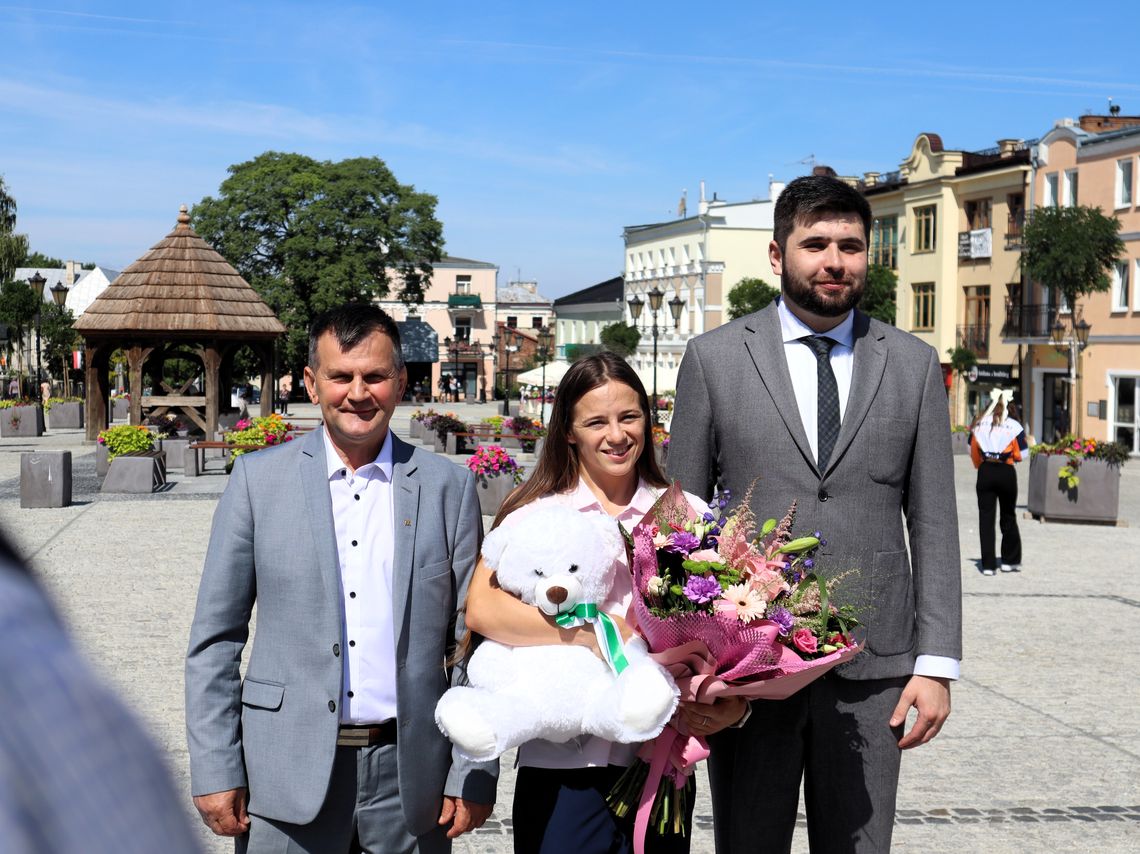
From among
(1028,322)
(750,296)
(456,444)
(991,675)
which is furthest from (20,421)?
(750,296)

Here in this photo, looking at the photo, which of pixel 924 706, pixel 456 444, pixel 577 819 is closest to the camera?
pixel 577 819

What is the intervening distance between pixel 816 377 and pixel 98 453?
79.6 ft

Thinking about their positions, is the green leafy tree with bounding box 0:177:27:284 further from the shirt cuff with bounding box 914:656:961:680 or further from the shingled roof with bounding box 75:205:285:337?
the shirt cuff with bounding box 914:656:961:680

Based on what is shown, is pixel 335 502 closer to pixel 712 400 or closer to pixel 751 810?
pixel 712 400

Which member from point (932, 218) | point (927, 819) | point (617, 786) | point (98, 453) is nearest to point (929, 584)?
point (617, 786)

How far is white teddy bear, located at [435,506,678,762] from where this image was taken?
3480 mm

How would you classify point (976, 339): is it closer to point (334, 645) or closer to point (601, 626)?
point (601, 626)

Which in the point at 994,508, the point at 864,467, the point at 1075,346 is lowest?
the point at 994,508

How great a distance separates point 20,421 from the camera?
1586 inches

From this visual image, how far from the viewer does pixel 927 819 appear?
21.1 feet

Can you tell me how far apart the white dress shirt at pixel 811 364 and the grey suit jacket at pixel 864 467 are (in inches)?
1.1

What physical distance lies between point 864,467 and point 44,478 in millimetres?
19088

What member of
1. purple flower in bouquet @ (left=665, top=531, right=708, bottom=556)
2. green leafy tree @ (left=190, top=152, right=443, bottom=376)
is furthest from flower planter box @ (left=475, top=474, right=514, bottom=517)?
green leafy tree @ (left=190, top=152, right=443, bottom=376)

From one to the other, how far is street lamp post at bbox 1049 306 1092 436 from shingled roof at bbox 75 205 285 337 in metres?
25.1
